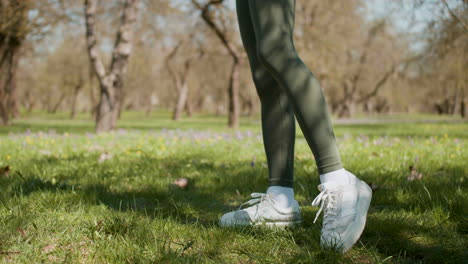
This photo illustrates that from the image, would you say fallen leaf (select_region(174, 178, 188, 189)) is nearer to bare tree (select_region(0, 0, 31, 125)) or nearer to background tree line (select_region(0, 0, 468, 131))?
background tree line (select_region(0, 0, 468, 131))

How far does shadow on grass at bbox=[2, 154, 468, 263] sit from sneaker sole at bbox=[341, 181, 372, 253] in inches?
3.6

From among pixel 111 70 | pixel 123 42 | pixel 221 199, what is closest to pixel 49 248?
pixel 221 199

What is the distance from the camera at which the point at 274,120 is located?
231cm

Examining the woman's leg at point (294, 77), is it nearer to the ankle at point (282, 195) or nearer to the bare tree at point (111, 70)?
→ the ankle at point (282, 195)

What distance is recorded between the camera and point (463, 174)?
3.74m

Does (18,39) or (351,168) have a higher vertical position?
(18,39)

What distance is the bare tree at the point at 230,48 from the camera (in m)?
14.5

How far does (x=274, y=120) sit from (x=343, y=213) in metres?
0.70

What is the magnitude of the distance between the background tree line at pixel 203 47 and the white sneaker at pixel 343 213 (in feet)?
11.6

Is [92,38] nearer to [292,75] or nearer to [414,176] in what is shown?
[414,176]

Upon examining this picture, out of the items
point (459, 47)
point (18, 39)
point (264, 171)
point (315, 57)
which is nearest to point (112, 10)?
point (18, 39)

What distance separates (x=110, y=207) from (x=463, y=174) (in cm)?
314

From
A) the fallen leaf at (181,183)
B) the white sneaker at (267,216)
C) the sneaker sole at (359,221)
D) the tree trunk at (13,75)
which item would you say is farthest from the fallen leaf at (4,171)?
the tree trunk at (13,75)

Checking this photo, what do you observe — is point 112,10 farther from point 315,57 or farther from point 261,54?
point 261,54
